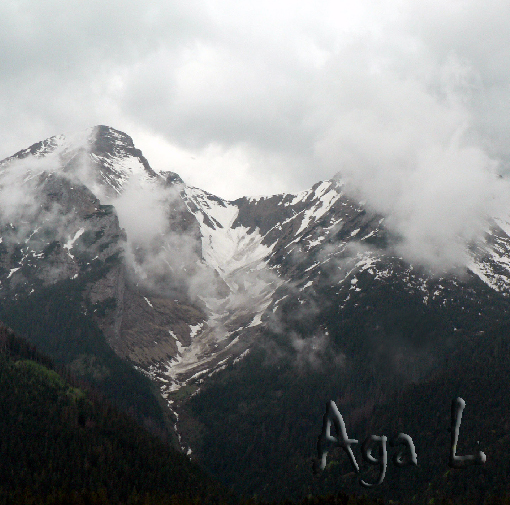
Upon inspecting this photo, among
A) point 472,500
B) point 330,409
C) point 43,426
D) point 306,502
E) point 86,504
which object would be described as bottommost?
point 472,500

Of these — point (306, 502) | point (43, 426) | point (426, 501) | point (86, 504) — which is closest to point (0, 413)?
point (43, 426)

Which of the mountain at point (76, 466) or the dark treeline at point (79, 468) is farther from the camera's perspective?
the mountain at point (76, 466)

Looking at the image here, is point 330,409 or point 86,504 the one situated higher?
point 86,504

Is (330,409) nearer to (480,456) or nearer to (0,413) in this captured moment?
(480,456)

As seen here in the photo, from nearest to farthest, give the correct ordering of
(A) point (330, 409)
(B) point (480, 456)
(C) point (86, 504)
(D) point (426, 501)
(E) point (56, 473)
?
(B) point (480, 456) → (A) point (330, 409) → (C) point (86, 504) → (E) point (56, 473) → (D) point (426, 501)

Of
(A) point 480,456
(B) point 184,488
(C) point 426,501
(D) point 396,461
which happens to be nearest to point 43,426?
(B) point 184,488

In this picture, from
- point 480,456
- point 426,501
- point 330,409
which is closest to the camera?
point 480,456

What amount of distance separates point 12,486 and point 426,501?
134093mm

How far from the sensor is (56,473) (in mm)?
166750

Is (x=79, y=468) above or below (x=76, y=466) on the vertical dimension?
below

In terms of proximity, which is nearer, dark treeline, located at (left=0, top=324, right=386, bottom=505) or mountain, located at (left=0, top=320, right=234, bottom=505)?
dark treeline, located at (left=0, top=324, right=386, bottom=505)

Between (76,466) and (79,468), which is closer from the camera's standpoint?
(79,468)

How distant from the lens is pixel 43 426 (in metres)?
187

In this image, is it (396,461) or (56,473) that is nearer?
(396,461)
